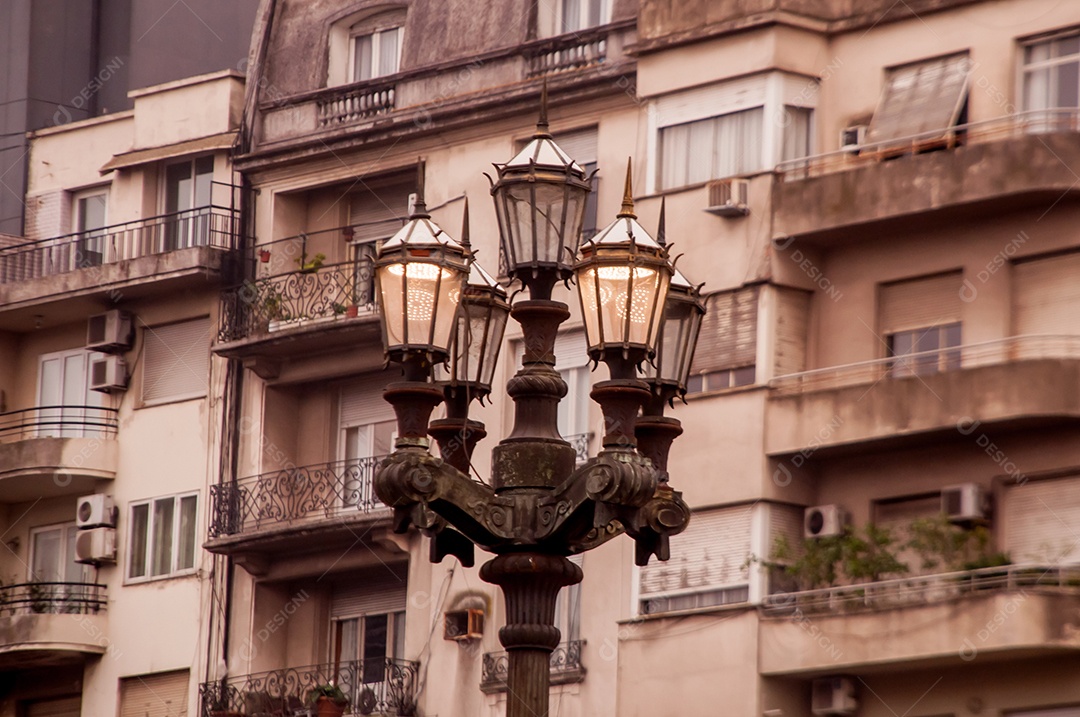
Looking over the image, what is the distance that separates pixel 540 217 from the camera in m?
16.7

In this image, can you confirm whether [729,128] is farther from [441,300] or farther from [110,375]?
[441,300]

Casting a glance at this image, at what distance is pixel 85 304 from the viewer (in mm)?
40938

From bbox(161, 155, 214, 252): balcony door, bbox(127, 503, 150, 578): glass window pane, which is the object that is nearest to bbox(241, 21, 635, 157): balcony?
bbox(161, 155, 214, 252): balcony door

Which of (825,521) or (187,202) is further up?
(187,202)

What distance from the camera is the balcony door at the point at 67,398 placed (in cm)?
4075

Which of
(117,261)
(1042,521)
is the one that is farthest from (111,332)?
(1042,521)

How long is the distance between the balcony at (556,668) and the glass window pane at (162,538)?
253 inches

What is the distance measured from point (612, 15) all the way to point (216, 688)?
1010 centimetres

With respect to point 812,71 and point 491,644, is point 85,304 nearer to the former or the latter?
point 491,644

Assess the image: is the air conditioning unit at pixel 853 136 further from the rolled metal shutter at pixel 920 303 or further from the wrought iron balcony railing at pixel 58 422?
the wrought iron balcony railing at pixel 58 422

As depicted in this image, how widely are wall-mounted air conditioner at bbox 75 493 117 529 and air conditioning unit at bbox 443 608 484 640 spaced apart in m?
6.67

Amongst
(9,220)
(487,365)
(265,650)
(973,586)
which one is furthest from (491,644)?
(487,365)

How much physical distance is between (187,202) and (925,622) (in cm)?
1469

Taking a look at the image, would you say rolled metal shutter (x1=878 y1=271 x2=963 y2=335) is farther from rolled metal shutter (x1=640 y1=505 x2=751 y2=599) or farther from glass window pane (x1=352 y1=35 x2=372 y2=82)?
glass window pane (x1=352 y1=35 x2=372 y2=82)
